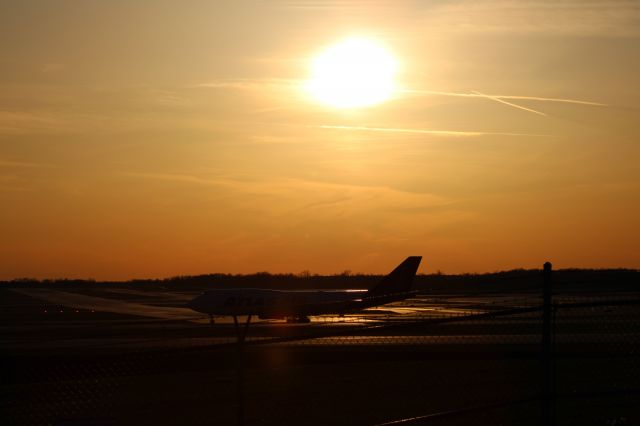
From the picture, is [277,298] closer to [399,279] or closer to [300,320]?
[300,320]

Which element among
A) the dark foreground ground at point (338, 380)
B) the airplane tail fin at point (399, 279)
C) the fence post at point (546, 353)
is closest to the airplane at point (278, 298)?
the airplane tail fin at point (399, 279)

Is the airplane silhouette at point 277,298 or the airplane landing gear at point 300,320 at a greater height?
Answer: the airplane silhouette at point 277,298

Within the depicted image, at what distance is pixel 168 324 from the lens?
133 ft

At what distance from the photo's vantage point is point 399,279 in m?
48.4

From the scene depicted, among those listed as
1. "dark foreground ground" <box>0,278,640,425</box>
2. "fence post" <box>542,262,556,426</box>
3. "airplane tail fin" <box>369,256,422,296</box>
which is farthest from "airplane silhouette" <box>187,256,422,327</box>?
"fence post" <box>542,262,556,426</box>

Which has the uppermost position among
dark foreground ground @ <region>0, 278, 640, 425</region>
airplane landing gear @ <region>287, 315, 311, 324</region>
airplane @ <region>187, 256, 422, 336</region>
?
airplane @ <region>187, 256, 422, 336</region>

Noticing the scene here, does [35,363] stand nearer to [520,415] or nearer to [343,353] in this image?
[343,353]

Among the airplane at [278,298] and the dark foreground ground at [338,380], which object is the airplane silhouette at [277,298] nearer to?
the airplane at [278,298]

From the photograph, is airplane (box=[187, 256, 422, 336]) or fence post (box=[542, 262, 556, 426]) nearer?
fence post (box=[542, 262, 556, 426])

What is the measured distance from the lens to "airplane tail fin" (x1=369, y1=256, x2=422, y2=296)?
47.8 metres

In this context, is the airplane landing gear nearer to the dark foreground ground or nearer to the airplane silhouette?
the airplane silhouette

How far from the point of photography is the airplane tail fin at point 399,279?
47.8m

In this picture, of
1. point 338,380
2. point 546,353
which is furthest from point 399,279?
point 546,353

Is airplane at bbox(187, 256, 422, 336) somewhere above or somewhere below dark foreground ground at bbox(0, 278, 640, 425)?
above
